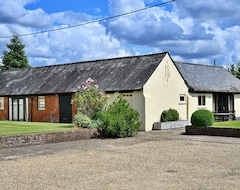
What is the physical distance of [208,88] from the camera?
105 feet

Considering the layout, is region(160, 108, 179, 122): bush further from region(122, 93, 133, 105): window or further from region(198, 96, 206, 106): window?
region(198, 96, 206, 106): window

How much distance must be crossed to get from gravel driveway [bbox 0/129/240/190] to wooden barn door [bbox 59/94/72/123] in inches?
467

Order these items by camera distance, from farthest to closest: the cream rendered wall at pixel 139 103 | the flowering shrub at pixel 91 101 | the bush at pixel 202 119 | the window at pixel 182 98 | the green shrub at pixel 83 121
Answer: the window at pixel 182 98, the cream rendered wall at pixel 139 103, the flowering shrub at pixel 91 101, the bush at pixel 202 119, the green shrub at pixel 83 121

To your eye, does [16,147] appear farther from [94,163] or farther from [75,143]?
[94,163]

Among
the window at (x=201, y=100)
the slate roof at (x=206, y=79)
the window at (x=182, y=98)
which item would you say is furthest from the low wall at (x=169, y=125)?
the window at (x=201, y=100)

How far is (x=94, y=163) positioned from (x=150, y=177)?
110 inches

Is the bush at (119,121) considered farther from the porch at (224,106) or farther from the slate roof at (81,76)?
the porch at (224,106)

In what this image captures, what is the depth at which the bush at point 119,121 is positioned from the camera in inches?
779

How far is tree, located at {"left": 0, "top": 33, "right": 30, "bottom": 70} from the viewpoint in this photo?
59.4 meters

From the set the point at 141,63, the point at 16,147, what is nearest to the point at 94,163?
the point at 16,147

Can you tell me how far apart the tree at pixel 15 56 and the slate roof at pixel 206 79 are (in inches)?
1297

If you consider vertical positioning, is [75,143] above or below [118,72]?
below

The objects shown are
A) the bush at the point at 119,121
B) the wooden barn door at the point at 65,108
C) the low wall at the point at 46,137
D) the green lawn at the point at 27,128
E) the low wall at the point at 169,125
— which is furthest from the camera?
the wooden barn door at the point at 65,108

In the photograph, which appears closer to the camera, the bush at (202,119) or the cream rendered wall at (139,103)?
the bush at (202,119)
